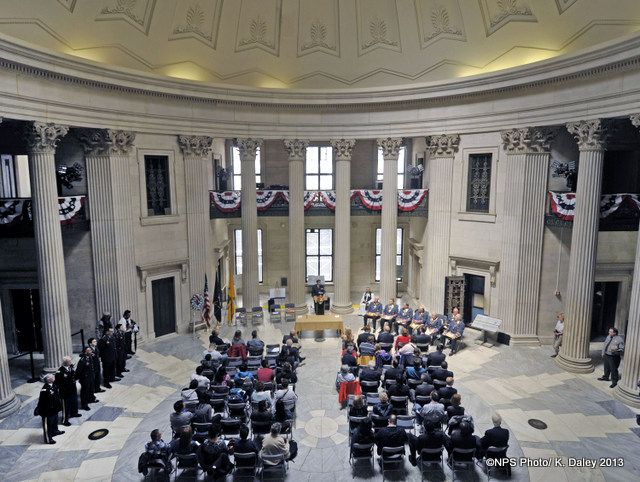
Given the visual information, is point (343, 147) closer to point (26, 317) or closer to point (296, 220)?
point (296, 220)

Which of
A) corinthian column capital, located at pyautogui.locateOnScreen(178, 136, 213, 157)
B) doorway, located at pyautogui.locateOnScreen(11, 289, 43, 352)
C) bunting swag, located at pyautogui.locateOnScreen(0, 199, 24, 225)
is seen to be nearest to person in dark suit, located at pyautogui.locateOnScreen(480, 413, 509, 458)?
corinthian column capital, located at pyautogui.locateOnScreen(178, 136, 213, 157)

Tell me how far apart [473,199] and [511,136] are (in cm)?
320

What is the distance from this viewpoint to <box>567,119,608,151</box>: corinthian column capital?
13.9 meters

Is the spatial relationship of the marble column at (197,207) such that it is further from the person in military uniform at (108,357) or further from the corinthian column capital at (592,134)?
the corinthian column capital at (592,134)

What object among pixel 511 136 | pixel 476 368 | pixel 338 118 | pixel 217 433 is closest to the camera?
pixel 217 433

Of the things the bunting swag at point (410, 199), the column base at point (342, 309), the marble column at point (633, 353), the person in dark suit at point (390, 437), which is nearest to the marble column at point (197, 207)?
the column base at point (342, 309)

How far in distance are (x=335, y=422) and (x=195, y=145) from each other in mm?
12734

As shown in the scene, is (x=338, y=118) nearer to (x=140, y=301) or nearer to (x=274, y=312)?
(x=274, y=312)

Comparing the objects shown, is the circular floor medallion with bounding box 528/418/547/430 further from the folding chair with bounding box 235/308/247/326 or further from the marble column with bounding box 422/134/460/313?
the folding chair with bounding box 235/308/247/326

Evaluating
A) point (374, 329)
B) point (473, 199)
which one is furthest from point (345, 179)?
point (374, 329)

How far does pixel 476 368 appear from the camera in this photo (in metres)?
15.4

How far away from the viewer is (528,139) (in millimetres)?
16469

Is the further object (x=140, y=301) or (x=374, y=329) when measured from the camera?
(x=374, y=329)

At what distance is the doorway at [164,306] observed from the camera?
18391 millimetres
